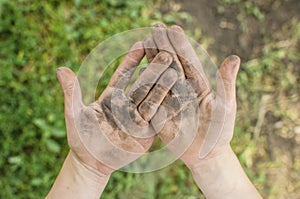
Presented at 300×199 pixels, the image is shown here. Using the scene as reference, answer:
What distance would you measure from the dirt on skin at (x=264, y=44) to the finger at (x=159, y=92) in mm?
1048

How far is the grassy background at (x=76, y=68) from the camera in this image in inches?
96.0

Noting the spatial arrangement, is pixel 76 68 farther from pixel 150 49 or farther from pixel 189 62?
pixel 189 62

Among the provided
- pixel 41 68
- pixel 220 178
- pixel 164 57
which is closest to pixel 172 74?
pixel 164 57

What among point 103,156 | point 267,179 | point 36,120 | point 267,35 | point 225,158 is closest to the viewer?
point 103,156

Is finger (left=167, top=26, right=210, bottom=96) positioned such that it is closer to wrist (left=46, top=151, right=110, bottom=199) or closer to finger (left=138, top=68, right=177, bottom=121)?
finger (left=138, top=68, right=177, bottom=121)

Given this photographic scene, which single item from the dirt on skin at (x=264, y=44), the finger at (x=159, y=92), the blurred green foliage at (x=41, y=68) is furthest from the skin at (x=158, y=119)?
the dirt on skin at (x=264, y=44)

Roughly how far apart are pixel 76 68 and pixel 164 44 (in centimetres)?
91

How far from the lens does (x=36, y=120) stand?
95.7 inches

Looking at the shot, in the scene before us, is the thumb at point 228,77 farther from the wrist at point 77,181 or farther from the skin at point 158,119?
the wrist at point 77,181

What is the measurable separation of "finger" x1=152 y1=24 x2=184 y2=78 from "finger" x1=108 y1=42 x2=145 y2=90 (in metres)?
0.11

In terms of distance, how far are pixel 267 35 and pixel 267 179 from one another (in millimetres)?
939

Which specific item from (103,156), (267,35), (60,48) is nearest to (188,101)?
(103,156)

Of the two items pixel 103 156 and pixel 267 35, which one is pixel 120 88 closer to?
pixel 103 156

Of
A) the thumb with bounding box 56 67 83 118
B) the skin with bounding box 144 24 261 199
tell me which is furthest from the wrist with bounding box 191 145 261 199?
the thumb with bounding box 56 67 83 118
